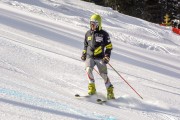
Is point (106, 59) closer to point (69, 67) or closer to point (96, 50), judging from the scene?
point (96, 50)

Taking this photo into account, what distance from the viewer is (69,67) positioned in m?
12.2

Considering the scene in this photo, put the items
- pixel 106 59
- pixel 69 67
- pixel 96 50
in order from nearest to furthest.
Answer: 1. pixel 106 59
2. pixel 96 50
3. pixel 69 67

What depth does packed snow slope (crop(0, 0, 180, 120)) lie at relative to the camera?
7688 millimetres

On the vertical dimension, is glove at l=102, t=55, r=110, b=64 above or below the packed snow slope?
above

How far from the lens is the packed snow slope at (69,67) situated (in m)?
7.69

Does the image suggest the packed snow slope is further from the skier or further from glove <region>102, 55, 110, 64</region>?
glove <region>102, 55, 110, 64</region>

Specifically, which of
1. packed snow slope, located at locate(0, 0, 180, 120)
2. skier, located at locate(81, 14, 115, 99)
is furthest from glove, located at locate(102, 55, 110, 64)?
packed snow slope, located at locate(0, 0, 180, 120)

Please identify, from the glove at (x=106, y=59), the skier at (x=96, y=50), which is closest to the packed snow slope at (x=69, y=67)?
the skier at (x=96, y=50)

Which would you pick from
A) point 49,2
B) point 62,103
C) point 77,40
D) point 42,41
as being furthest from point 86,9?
point 62,103

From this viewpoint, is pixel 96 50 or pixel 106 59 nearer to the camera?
pixel 106 59

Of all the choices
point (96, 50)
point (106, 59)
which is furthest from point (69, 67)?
point (106, 59)

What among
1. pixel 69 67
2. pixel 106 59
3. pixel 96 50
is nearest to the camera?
pixel 106 59

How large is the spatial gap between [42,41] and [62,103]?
25.0ft

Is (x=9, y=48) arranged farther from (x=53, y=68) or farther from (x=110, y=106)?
(x=110, y=106)
